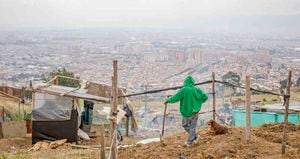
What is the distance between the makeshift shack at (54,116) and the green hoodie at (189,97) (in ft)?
20.9

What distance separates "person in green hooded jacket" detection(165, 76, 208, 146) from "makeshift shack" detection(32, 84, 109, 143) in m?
6.30

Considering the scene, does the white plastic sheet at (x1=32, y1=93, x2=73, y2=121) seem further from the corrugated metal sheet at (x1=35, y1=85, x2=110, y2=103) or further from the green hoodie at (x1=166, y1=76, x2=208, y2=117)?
the green hoodie at (x1=166, y1=76, x2=208, y2=117)

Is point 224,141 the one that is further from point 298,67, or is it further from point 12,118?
point 298,67

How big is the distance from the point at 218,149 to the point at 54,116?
8013mm

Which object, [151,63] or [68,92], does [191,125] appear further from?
[151,63]

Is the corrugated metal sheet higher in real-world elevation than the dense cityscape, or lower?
higher

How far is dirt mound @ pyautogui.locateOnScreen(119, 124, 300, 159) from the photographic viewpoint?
290 inches

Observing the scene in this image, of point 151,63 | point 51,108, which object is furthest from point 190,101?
point 151,63

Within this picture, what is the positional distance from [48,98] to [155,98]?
1071cm

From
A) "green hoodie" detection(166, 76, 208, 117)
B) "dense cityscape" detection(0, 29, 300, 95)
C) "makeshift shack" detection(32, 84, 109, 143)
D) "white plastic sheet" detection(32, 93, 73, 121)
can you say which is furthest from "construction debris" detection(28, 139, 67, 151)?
"dense cityscape" detection(0, 29, 300, 95)

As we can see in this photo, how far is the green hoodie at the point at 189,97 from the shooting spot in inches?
324

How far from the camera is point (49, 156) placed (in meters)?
10.5

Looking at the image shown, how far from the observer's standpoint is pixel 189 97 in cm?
824

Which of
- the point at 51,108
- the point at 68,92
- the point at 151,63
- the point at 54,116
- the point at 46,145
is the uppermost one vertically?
the point at 68,92
